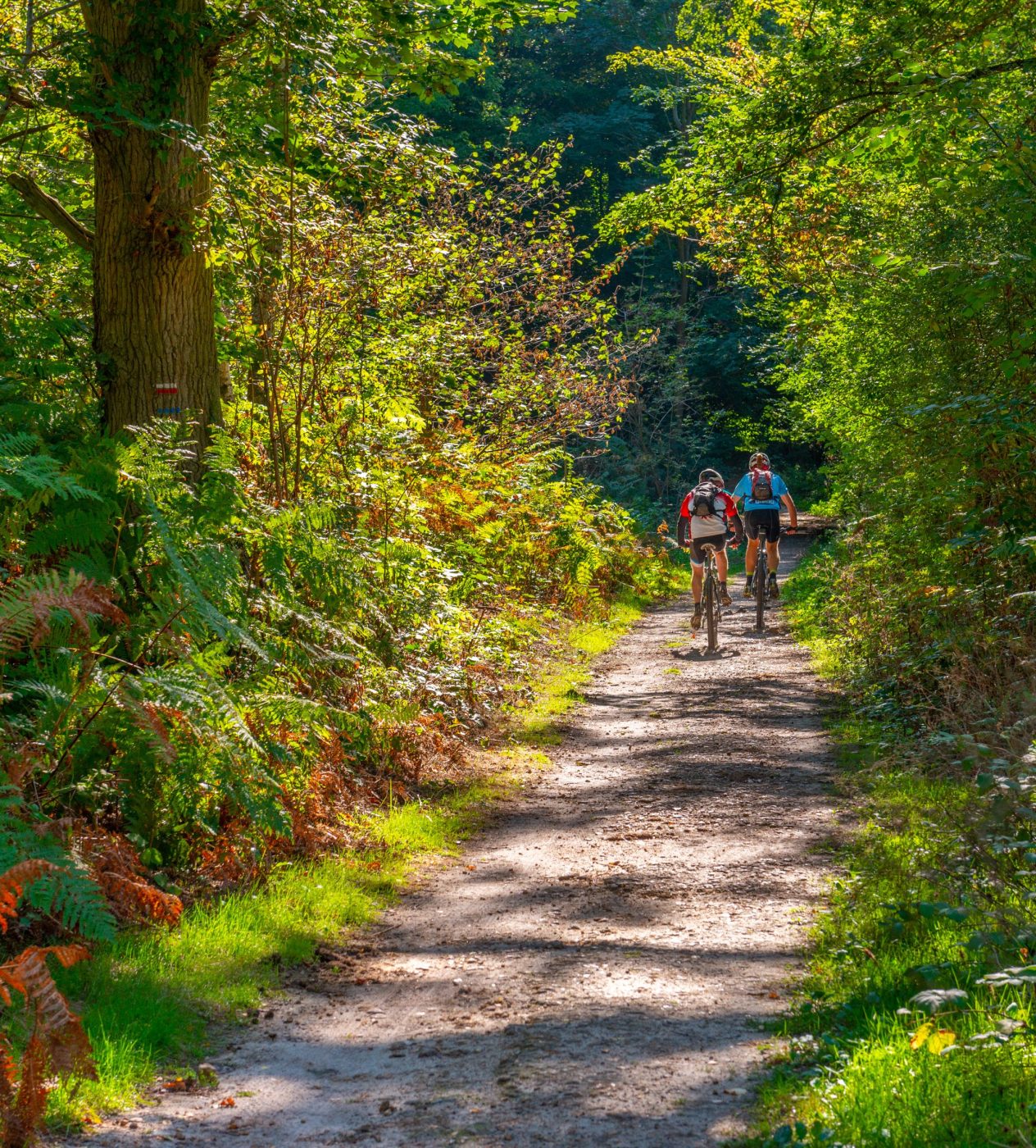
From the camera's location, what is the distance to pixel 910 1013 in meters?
4.38

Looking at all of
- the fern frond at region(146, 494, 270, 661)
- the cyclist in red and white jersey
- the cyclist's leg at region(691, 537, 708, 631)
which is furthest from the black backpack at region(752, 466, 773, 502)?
the fern frond at region(146, 494, 270, 661)

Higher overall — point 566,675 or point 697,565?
point 697,565

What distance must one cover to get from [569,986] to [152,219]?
5540 millimetres

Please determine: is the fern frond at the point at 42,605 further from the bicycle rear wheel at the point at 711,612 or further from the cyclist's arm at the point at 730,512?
the cyclist's arm at the point at 730,512

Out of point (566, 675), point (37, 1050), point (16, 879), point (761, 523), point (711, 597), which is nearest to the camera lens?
point (37, 1050)

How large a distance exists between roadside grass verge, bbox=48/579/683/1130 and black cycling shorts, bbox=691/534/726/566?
24.3 ft

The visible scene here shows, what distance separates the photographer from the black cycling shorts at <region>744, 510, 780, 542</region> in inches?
690

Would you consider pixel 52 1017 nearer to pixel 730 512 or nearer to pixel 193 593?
pixel 193 593

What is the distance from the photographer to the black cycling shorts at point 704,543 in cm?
1606

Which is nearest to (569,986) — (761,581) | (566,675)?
(566,675)

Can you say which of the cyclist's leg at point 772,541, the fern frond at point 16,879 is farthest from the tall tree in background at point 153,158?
the cyclist's leg at point 772,541

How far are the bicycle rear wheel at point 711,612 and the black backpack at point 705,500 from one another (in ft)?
2.78

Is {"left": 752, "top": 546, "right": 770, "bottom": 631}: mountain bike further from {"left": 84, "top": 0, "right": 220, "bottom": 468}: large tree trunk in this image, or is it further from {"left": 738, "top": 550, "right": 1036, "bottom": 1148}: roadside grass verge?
{"left": 84, "top": 0, "right": 220, "bottom": 468}: large tree trunk

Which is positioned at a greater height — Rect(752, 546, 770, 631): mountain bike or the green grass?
Rect(752, 546, 770, 631): mountain bike
